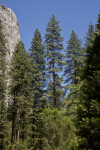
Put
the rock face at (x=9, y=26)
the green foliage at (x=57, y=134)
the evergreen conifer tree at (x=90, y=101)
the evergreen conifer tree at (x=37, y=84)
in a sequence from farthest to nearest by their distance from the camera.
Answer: the rock face at (x=9, y=26) < the evergreen conifer tree at (x=37, y=84) < the green foliage at (x=57, y=134) < the evergreen conifer tree at (x=90, y=101)

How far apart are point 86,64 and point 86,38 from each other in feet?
44.6

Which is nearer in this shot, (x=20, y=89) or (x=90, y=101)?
(x=90, y=101)

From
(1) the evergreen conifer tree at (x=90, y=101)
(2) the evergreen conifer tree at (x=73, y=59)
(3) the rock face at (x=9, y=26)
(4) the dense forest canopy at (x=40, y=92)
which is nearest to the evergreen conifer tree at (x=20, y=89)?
(4) the dense forest canopy at (x=40, y=92)

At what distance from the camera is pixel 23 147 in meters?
16.5

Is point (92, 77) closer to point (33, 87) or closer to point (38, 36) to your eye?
point (33, 87)

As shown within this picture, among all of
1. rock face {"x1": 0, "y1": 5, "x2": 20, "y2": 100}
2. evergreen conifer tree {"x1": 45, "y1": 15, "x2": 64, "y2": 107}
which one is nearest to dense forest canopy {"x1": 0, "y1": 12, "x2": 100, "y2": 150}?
evergreen conifer tree {"x1": 45, "y1": 15, "x2": 64, "y2": 107}

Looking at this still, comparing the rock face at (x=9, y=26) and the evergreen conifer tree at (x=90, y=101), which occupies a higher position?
the rock face at (x=9, y=26)

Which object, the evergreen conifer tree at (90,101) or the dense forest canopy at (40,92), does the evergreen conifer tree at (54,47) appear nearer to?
the dense forest canopy at (40,92)

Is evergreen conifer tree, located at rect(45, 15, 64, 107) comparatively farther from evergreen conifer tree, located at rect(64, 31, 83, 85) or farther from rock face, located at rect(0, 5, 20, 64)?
rock face, located at rect(0, 5, 20, 64)

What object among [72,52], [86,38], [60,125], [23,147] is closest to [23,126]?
[23,147]

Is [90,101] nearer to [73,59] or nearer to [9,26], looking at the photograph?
[73,59]

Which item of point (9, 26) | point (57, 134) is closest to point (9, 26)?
point (9, 26)

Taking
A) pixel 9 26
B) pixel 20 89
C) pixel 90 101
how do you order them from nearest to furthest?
pixel 90 101, pixel 20 89, pixel 9 26

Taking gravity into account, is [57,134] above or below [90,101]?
below
